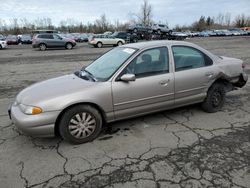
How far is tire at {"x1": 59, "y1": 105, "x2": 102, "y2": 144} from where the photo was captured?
3.50m

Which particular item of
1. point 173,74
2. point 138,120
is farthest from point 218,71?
point 138,120

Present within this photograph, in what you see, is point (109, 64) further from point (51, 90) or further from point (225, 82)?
point (225, 82)

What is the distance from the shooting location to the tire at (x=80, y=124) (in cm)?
350

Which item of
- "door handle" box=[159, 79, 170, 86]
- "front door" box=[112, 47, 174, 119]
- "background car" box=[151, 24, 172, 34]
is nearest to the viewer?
"front door" box=[112, 47, 174, 119]

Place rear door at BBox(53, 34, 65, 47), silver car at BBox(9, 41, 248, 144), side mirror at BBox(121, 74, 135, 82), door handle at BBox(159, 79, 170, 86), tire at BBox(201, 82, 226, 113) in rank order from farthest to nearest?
rear door at BBox(53, 34, 65, 47), tire at BBox(201, 82, 226, 113), door handle at BBox(159, 79, 170, 86), side mirror at BBox(121, 74, 135, 82), silver car at BBox(9, 41, 248, 144)

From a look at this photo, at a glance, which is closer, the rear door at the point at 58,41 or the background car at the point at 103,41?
the rear door at the point at 58,41

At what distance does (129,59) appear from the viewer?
3945 millimetres

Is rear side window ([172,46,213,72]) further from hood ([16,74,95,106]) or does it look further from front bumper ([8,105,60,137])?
front bumper ([8,105,60,137])

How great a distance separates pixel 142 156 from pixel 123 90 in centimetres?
112

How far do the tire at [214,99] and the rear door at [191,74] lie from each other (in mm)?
175

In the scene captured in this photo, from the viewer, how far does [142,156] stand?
3.29 m

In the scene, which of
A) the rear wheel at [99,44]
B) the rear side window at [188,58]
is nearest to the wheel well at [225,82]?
the rear side window at [188,58]

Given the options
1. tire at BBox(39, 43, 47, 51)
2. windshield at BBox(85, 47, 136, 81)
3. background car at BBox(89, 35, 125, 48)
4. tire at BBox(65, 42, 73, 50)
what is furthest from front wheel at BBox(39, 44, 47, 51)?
windshield at BBox(85, 47, 136, 81)

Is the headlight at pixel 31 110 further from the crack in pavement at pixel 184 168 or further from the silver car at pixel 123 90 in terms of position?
the crack in pavement at pixel 184 168
